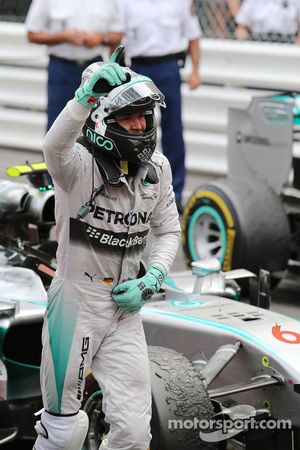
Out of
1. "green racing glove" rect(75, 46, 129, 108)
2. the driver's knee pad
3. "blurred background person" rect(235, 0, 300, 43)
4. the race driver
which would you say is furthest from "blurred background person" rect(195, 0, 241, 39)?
the driver's knee pad

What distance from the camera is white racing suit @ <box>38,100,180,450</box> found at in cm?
466

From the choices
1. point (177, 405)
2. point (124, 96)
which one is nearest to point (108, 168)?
point (124, 96)

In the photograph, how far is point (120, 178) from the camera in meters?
4.70

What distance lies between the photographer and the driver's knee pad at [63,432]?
4719 millimetres

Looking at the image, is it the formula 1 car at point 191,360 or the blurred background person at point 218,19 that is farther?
the blurred background person at point 218,19

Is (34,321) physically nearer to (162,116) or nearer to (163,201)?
(163,201)

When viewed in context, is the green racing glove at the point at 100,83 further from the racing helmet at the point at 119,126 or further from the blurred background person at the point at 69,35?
the blurred background person at the point at 69,35

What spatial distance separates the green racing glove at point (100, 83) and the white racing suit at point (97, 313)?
27 cm

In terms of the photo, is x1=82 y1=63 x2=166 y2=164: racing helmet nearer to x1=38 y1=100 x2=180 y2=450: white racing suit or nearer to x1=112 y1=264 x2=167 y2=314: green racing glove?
x1=38 y1=100 x2=180 y2=450: white racing suit

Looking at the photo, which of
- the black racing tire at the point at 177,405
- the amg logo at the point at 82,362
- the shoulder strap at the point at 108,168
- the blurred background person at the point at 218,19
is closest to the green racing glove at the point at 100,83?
the shoulder strap at the point at 108,168

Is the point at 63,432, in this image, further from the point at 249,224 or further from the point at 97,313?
the point at 249,224

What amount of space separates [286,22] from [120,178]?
6.85 meters

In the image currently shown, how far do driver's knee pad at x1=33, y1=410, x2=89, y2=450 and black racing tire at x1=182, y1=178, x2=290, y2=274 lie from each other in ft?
9.94

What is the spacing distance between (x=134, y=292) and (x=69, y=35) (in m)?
5.37
